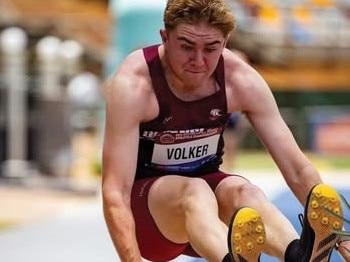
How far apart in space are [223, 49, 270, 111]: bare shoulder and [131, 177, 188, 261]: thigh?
344 millimetres

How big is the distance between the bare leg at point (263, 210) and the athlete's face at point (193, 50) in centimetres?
34

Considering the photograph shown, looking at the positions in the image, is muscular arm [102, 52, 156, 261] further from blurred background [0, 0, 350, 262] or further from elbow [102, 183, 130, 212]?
blurred background [0, 0, 350, 262]

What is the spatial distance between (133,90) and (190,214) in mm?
392

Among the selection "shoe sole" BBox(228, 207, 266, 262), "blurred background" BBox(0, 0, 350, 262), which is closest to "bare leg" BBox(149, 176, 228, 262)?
"shoe sole" BBox(228, 207, 266, 262)

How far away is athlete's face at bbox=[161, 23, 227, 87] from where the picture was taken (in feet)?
9.13

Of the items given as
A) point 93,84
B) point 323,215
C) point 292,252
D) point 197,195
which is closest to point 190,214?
point 197,195

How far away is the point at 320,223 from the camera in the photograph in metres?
2.62

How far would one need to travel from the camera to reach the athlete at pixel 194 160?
2693 mm

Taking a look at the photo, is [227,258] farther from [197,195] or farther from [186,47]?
[186,47]

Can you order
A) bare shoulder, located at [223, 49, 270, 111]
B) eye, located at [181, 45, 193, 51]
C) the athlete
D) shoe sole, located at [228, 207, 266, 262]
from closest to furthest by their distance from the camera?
shoe sole, located at [228, 207, 266, 262], the athlete, eye, located at [181, 45, 193, 51], bare shoulder, located at [223, 49, 270, 111]

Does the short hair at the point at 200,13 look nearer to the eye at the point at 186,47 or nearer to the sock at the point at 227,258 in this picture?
the eye at the point at 186,47

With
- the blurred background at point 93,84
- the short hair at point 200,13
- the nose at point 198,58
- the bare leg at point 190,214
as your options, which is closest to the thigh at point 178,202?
the bare leg at point 190,214

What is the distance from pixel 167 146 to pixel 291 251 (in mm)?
551

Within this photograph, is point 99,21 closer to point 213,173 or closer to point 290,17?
point 290,17
